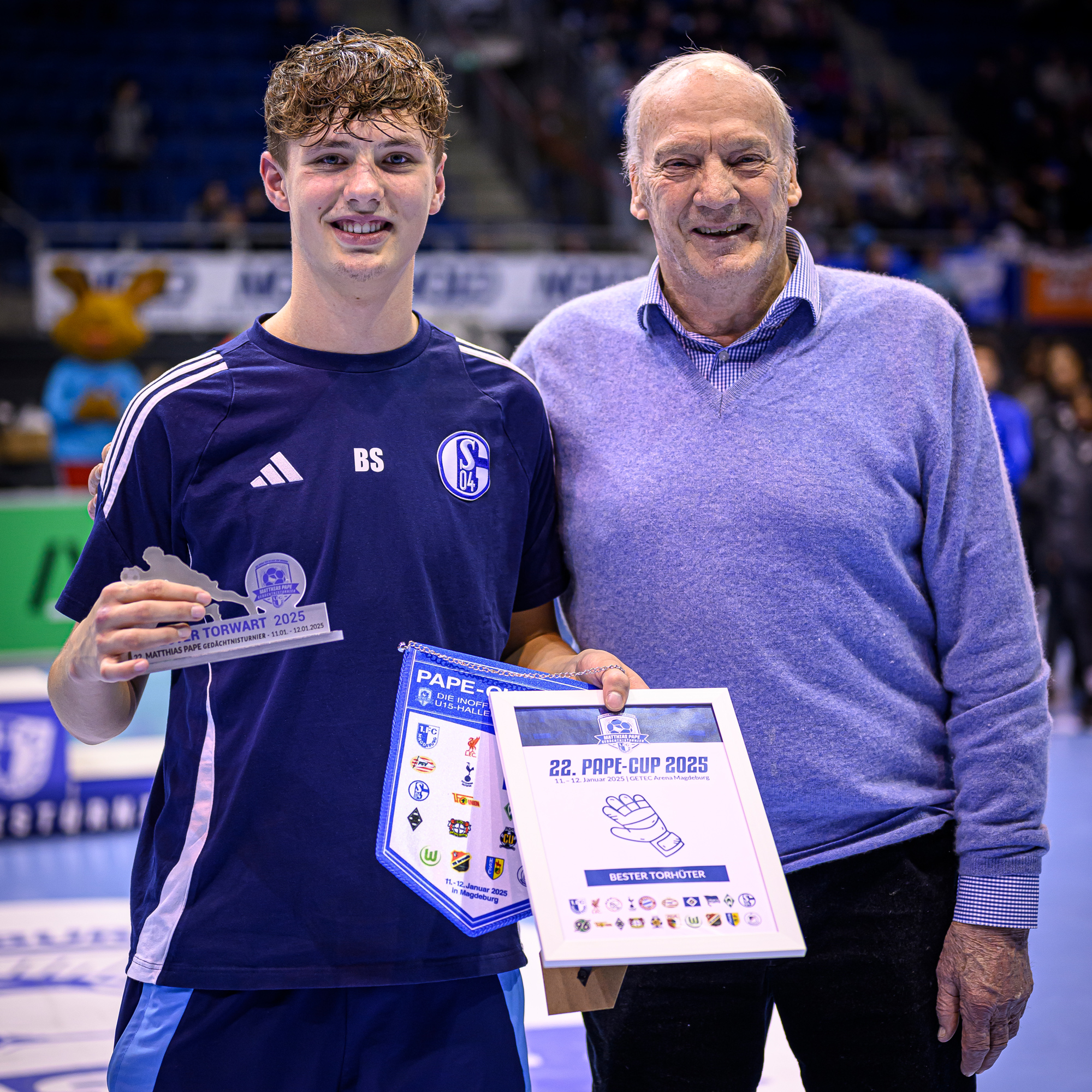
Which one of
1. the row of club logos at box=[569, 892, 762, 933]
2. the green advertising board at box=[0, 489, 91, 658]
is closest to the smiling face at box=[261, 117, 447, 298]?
the row of club logos at box=[569, 892, 762, 933]

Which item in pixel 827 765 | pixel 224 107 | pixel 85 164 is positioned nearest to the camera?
pixel 827 765

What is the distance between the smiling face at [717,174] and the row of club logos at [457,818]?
887 mm

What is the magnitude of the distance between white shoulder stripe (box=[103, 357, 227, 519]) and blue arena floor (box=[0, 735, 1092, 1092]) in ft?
6.64

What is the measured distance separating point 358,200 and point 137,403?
0.41m

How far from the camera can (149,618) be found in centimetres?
150

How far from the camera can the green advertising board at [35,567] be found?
19.5 feet

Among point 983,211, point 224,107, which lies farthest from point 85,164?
point 983,211

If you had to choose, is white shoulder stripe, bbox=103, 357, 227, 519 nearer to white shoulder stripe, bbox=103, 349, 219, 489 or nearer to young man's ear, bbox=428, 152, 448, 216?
white shoulder stripe, bbox=103, 349, 219, 489

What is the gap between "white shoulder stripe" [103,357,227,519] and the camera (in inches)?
65.2

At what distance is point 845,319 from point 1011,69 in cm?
1630

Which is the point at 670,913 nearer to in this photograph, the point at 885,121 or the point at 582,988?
the point at 582,988

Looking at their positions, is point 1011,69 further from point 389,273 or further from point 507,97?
point 389,273

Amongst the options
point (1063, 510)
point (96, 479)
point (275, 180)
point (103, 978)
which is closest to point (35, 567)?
point (103, 978)

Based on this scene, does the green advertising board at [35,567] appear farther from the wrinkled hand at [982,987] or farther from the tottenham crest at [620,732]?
the wrinkled hand at [982,987]
